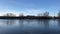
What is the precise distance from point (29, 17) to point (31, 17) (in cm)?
121

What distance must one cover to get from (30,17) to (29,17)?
69cm

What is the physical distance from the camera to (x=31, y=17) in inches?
2448

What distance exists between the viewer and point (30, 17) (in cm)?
6278

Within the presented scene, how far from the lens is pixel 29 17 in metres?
62.4

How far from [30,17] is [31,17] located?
836mm
